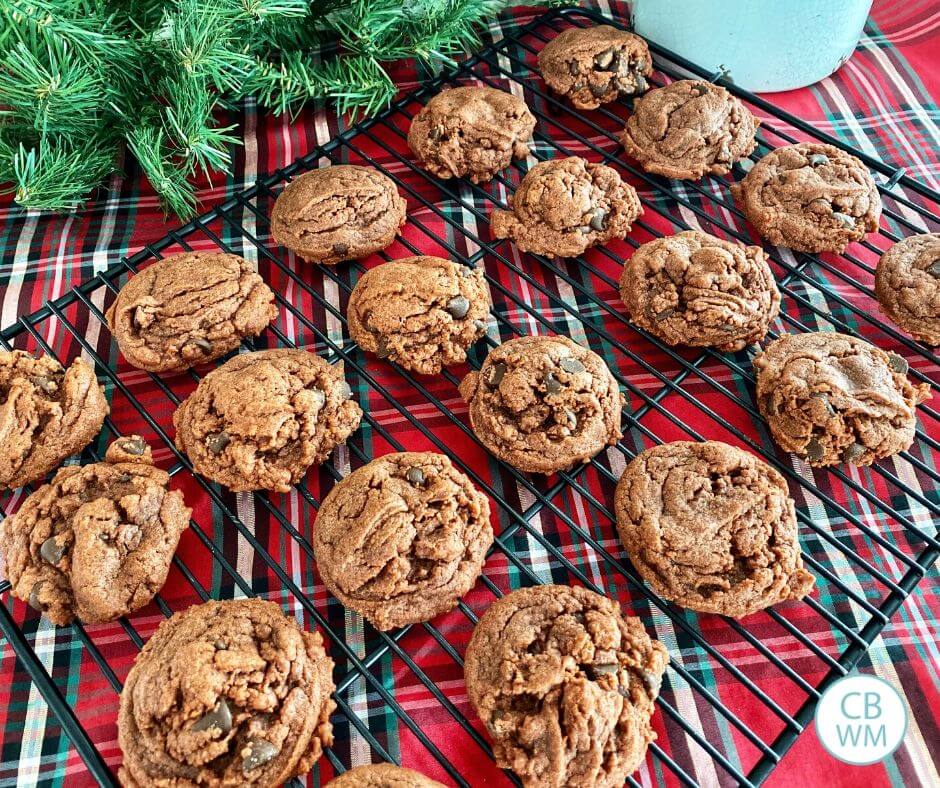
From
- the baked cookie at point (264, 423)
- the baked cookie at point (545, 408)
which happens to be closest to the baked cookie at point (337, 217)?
the baked cookie at point (264, 423)

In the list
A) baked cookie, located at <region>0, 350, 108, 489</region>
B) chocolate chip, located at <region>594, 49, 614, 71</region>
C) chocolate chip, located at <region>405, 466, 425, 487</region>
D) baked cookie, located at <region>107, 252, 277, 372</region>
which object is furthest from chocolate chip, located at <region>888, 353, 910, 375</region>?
baked cookie, located at <region>0, 350, 108, 489</region>

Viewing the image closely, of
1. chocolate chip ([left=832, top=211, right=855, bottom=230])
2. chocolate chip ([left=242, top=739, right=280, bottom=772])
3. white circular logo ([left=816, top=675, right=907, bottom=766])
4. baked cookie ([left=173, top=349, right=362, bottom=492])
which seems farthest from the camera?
chocolate chip ([left=832, top=211, right=855, bottom=230])

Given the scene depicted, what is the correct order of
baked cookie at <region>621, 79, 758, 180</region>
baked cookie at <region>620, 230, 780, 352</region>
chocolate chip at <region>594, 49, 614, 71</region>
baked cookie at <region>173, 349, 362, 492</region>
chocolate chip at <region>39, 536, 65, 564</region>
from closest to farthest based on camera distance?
chocolate chip at <region>39, 536, 65, 564</region> → baked cookie at <region>173, 349, 362, 492</region> → baked cookie at <region>620, 230, 780, 352</region> → baked cookie at <region>621, 79, 758, 180</region> → chocolate chip at <region>594, 49, 614, 71</region>

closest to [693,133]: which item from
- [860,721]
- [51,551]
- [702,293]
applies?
[702,293]

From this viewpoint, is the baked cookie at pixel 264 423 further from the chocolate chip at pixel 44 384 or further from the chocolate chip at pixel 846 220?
the chocolate chip at pixel 846 220

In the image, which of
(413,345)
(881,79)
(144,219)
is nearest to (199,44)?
(144,219)

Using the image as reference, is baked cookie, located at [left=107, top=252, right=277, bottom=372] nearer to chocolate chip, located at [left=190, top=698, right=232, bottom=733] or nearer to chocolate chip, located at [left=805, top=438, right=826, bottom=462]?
chocolate chip, located at [left=190, top=698, right=232, bottom=733]
